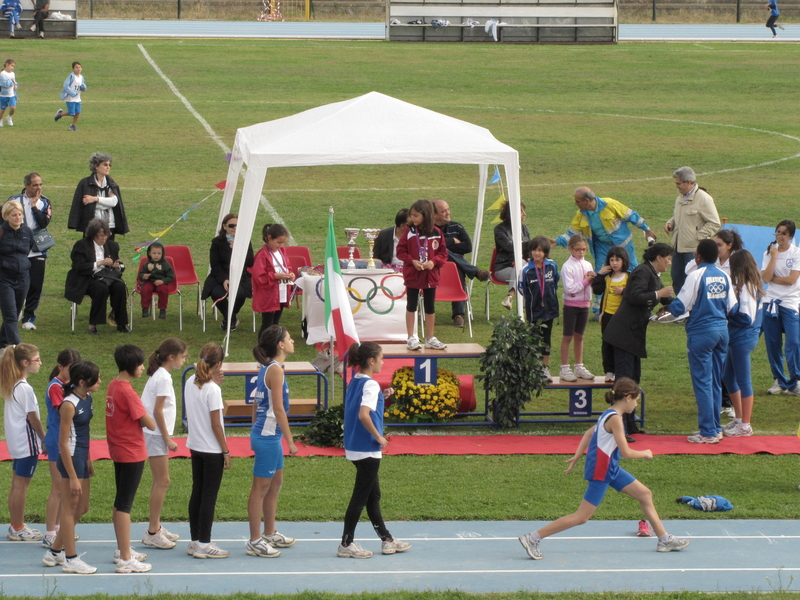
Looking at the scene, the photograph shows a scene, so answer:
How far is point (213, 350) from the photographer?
7.89 metres

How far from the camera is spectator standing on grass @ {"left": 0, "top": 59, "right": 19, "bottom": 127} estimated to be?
29.3m

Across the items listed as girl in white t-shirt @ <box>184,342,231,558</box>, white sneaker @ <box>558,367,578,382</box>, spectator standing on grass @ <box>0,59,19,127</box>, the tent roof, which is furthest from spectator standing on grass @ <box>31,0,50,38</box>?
girl in white t-shirt @ <box>184,342,231,558</box>

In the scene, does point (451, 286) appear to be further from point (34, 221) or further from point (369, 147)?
point (34, 221)

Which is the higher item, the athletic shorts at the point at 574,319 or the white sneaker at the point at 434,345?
the athletic shorts at the point at 574,319

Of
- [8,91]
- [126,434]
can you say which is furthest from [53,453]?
[8,91]

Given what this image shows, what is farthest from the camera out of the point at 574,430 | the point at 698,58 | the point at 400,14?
the point at 400,14

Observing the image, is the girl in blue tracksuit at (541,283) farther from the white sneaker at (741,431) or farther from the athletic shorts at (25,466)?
the athletic shorts at (25,466)

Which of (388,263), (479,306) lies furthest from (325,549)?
(479,306)

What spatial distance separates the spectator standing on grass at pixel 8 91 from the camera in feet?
96.0

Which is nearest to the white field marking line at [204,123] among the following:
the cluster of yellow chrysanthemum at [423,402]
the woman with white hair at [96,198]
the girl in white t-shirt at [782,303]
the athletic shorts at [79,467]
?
the woman with white hair at [96,198]

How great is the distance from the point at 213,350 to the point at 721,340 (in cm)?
538

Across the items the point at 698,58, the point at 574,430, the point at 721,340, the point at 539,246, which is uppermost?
the point at 698,58

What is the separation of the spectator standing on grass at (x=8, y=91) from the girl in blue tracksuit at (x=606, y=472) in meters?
25.0

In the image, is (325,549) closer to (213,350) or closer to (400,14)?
(213,350)
